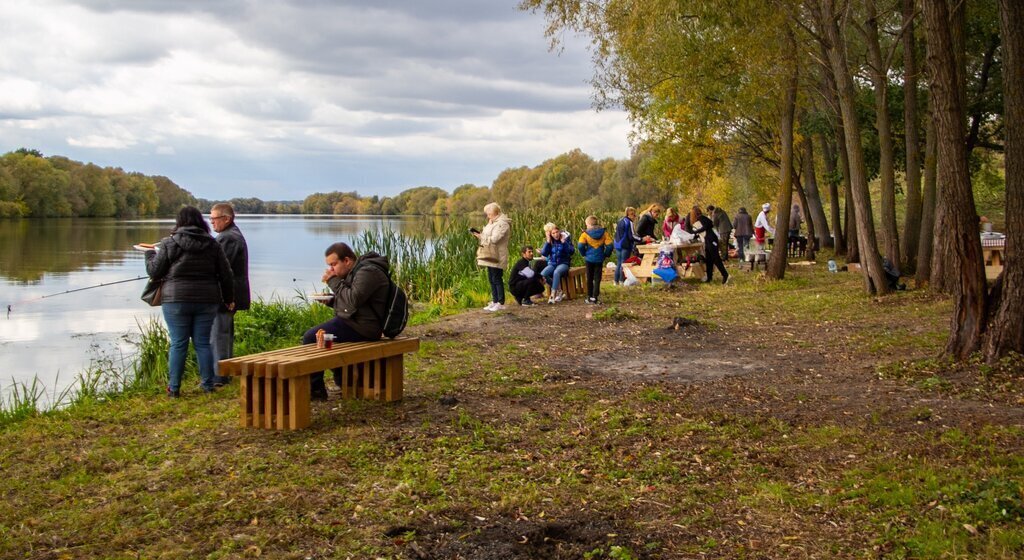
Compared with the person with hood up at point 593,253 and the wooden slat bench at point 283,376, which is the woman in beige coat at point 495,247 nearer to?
the person with hood up at point 593,253

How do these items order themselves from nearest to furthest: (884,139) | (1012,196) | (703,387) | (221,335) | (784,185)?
1. (1012,196)
2. (703,387)
3. (221,335)
4. (884,139)
5. (784,185)

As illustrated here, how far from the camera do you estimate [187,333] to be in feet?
26.9

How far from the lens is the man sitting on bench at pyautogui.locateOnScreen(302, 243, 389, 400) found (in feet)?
23.7

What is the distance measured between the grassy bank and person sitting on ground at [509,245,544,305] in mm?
5606

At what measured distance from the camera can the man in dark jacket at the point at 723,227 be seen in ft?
84.3

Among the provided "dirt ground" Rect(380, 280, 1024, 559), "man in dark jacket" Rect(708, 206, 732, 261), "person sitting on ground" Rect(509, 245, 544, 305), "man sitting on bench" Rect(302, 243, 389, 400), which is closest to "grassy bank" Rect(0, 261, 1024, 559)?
"dirt ground" Rect(380, 280, 1024, 559)

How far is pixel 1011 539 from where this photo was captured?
420 centimetres

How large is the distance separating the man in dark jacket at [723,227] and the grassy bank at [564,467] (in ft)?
53.7

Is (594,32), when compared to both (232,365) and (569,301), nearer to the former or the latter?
(569,301)

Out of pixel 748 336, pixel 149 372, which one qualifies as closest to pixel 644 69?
pixel 748 336

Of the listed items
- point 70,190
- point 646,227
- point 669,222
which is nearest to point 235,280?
point 646,227

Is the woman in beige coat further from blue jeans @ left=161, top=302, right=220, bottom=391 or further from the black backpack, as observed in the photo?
the black backpack

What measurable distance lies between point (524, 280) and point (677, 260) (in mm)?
4962

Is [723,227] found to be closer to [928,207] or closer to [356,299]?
[928,207]
